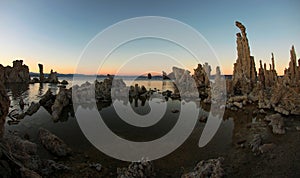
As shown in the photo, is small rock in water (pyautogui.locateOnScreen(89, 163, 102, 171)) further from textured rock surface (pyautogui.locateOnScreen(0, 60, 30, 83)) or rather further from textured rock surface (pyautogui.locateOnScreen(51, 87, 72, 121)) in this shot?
textured rock surface (pyautogui.locateOnScreen(0, 60, 30, 83))

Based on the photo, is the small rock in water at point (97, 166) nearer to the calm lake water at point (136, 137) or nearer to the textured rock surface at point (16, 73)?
the calm lake water at point (136, 137)

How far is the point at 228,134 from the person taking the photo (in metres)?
21.5

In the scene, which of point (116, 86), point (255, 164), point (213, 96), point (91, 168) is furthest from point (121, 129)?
point (116, 86)

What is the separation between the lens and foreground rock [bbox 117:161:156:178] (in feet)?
39.3

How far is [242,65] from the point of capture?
198 ft

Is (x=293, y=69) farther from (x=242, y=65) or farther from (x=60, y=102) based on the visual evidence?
(x=60, y=102)

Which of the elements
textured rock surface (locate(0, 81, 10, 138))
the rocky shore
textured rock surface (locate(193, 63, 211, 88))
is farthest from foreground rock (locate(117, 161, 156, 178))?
textured rock surface (locate(193, 63, 211, 88))

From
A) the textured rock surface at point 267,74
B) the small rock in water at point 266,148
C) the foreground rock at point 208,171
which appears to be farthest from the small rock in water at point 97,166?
the textured rock surface at point 267,74

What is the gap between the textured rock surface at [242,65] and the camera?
2240 inches

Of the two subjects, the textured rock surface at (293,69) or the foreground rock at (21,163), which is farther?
the textured rock surface at (293,69)

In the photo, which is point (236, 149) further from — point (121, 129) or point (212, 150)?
point (121, 129)

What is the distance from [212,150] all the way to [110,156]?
9.76m

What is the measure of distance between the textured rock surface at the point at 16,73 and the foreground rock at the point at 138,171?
420ft

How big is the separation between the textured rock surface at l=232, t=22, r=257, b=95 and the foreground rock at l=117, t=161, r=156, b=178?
169 feet
